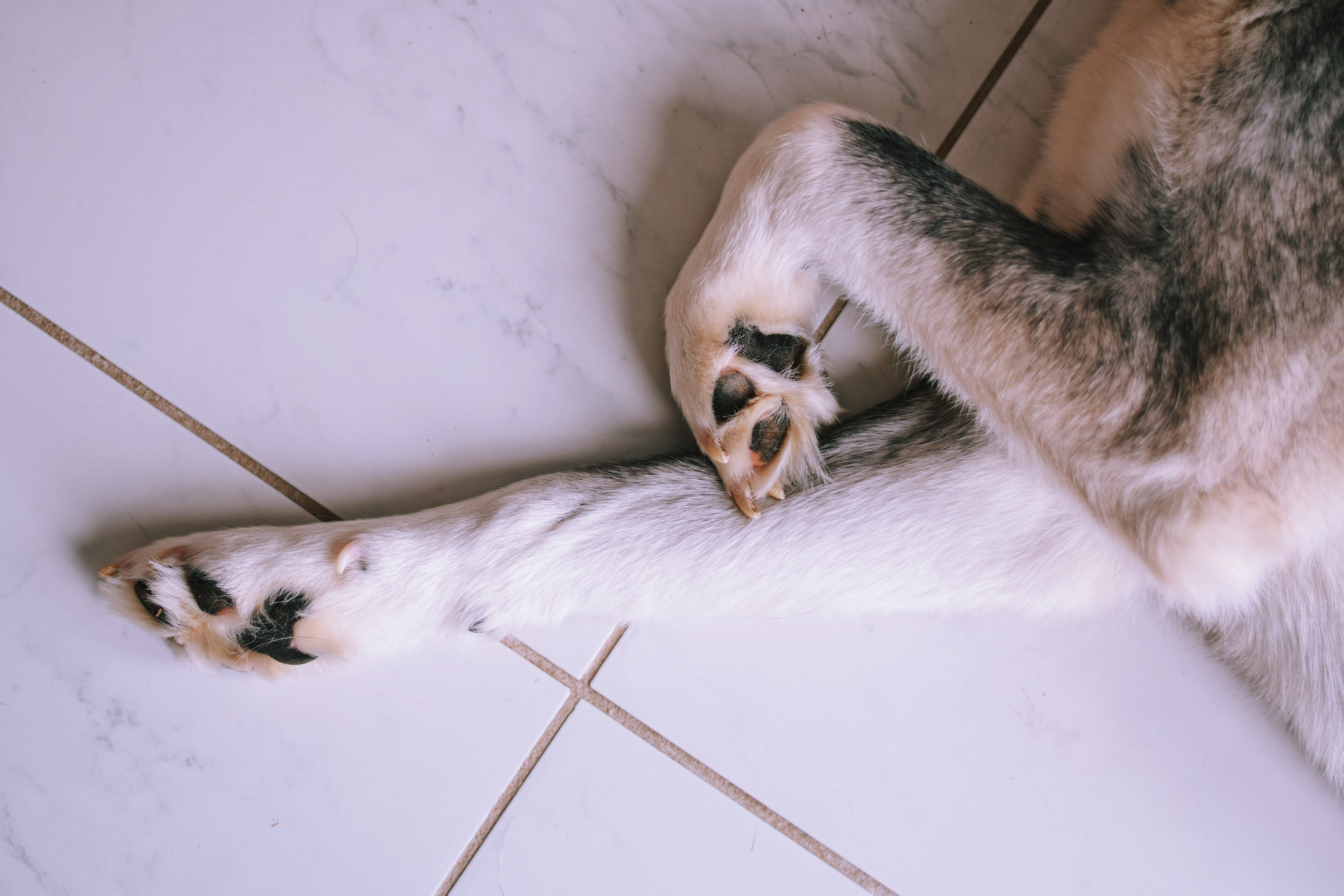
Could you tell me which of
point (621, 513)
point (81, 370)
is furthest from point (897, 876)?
point (81, 370)

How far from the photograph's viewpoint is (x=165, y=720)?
1.04 meters

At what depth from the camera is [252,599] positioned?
3.08 feet

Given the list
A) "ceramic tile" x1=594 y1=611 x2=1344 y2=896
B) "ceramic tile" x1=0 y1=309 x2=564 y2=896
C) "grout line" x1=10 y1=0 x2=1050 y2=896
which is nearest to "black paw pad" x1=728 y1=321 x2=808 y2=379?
"grout line" x1=10 y1=0 x2=1050 y2=896

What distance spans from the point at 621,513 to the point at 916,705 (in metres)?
0.52

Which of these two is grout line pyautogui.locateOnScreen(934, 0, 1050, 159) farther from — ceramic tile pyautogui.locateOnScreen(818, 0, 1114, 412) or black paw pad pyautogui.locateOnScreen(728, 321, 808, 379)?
black paw pad pyautogui.locateOnScreen(728, 321, 808, 379)

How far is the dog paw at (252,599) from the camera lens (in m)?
0.94

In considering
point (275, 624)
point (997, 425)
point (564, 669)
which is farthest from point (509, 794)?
point (997, 425)

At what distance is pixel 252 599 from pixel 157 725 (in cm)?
29

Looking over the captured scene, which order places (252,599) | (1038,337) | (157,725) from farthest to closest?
(157,725), (252,599), (1038,337)

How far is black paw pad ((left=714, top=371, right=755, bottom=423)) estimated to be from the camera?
3.13 feet

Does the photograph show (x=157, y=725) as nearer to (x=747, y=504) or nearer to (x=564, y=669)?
(x=564, y=669)

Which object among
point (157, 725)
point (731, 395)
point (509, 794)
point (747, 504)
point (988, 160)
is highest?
→ point (988, 160)

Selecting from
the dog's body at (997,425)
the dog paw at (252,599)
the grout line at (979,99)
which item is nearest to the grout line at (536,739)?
the dog's body at (997,425)

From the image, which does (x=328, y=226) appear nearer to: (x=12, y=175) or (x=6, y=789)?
(x=12, y=175)
